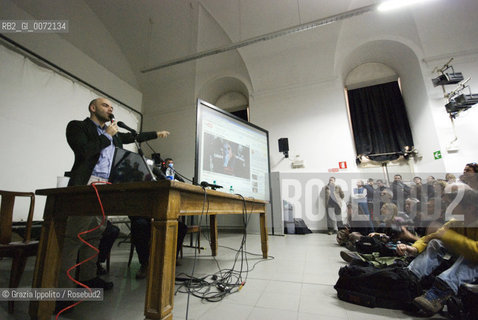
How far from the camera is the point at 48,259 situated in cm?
94

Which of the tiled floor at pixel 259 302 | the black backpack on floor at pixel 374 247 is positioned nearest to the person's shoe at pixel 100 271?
the tiled floor at pixel 259 302

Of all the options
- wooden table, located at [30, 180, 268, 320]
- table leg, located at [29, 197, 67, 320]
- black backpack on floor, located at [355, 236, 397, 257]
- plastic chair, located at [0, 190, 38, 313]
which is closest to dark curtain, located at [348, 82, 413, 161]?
black backpack on floor, located at [355, 236, 397, 257]

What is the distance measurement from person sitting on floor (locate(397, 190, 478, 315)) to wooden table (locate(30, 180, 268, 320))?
3.82 ft

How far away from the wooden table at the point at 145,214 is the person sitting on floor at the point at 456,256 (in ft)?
3.82

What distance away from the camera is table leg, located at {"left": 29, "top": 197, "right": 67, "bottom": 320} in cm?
92

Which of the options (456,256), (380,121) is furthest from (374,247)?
(380,121)

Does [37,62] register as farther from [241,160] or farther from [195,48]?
[241,160]

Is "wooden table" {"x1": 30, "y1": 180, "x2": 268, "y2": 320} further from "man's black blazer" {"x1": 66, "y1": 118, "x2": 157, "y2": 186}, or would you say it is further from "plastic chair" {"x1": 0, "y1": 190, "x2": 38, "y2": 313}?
"plastic chair" {"x1": 0, "y1": 190, "x2": 38, "y2": 313}

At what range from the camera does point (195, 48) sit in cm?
556

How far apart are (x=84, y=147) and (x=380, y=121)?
20.2 feet

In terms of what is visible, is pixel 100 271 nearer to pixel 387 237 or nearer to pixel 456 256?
pixel 456 256

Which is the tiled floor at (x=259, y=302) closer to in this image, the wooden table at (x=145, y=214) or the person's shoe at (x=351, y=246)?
the wooden table at (x=145, y=214)

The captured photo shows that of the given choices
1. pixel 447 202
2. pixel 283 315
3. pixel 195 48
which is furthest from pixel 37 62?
pixel 447 202

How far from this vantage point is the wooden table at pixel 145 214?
0.74 meters
